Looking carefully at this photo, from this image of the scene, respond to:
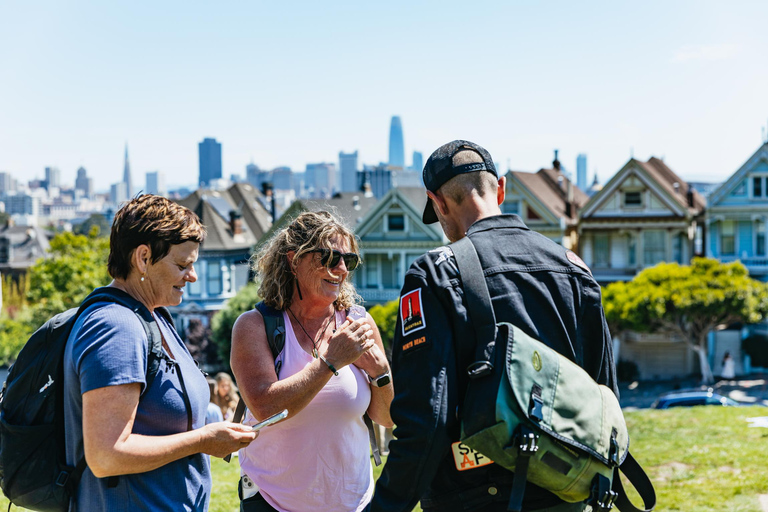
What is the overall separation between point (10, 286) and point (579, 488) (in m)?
71.9

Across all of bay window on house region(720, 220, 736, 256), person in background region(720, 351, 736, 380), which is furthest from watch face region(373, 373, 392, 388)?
bay window on house region(720, 220, 736, 256)

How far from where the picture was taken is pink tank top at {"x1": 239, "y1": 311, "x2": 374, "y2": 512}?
4.69 m

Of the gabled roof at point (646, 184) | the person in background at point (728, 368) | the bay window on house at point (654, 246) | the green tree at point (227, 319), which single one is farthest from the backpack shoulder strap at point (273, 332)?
the bay window on house at point (654, 246)

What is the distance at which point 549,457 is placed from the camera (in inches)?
137

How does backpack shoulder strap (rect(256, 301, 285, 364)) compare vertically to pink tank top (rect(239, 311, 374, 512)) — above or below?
above

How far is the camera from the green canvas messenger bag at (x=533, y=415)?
3436mm

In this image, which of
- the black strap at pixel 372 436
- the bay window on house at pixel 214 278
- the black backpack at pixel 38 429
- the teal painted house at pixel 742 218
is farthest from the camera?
the bay window on house at pixel 214 278

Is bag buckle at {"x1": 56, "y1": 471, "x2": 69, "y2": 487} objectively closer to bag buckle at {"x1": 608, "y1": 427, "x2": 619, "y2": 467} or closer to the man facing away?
the man facing away

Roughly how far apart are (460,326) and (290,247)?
1664mm

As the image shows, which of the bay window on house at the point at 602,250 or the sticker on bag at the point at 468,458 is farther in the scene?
the bay window on house at the point at 602,250

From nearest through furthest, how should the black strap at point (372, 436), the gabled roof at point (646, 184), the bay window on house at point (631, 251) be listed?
the black strap at point (372, 436)
the gabled roof at point (646, 184)
the bay window on house at point (631, 251)

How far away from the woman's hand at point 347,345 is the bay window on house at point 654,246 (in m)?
36.9

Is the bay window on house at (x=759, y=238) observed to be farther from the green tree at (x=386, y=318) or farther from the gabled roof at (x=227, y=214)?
the gabled roof at (x=227, y=214)

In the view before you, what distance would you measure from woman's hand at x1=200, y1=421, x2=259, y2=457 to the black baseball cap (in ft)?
5.03
